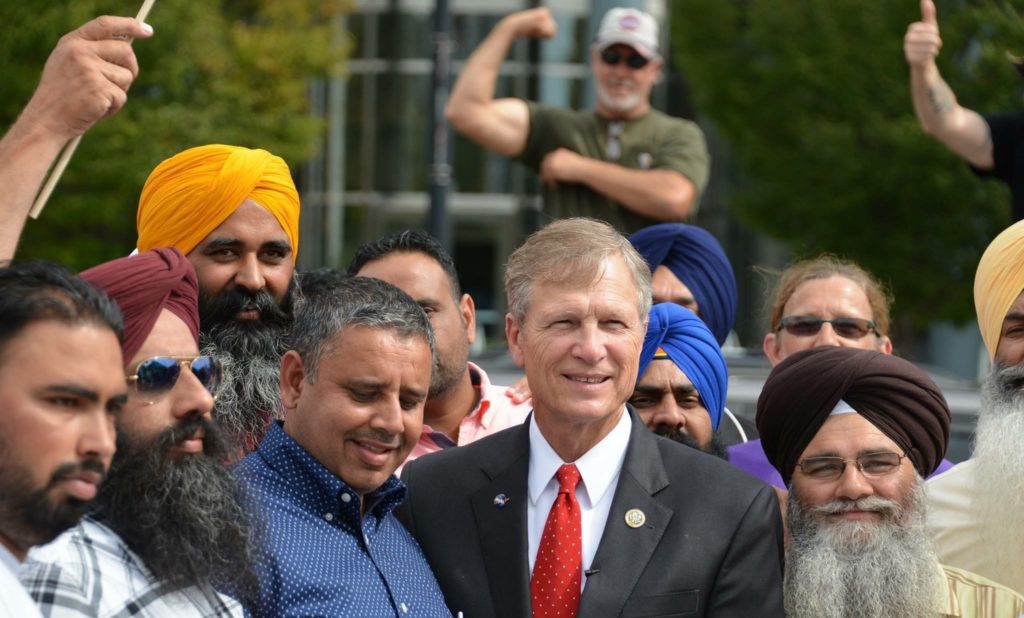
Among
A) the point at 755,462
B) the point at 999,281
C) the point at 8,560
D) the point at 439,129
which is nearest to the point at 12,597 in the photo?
Result: the point at 8,560

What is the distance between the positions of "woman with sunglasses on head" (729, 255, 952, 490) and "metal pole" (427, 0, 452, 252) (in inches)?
279

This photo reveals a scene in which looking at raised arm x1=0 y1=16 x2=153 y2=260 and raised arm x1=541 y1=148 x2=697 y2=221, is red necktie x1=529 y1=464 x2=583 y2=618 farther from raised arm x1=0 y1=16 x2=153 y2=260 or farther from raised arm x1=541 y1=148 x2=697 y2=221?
raised arm x1=541 y1=148 x2=697 y2=221

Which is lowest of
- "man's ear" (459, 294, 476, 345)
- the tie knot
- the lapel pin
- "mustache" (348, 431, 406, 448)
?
the lapel pin

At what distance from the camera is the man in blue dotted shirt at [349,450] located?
13.3 ft

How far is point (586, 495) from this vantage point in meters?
4.47

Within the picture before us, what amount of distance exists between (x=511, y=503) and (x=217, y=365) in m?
0.95

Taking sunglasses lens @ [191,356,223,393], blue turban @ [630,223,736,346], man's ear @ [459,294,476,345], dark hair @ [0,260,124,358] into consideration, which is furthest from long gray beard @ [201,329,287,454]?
blue turban @ [630,223,736,346]

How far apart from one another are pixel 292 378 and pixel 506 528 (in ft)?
2.39

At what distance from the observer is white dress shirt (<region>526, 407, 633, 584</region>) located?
4.44 m

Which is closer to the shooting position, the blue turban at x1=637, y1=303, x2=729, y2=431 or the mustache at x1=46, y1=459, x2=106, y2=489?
the mustache at x1=46, y1=459, x2=106, y2=489

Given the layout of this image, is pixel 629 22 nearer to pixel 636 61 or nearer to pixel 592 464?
pixel 636 61

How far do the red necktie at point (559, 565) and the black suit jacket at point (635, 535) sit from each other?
0.06 meters

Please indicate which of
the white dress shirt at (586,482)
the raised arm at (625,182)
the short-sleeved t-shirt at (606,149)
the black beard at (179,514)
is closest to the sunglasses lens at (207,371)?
the black beard at (179,514)

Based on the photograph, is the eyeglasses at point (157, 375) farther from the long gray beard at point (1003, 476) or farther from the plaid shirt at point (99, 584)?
the long gray beard at point (1003, 476)
